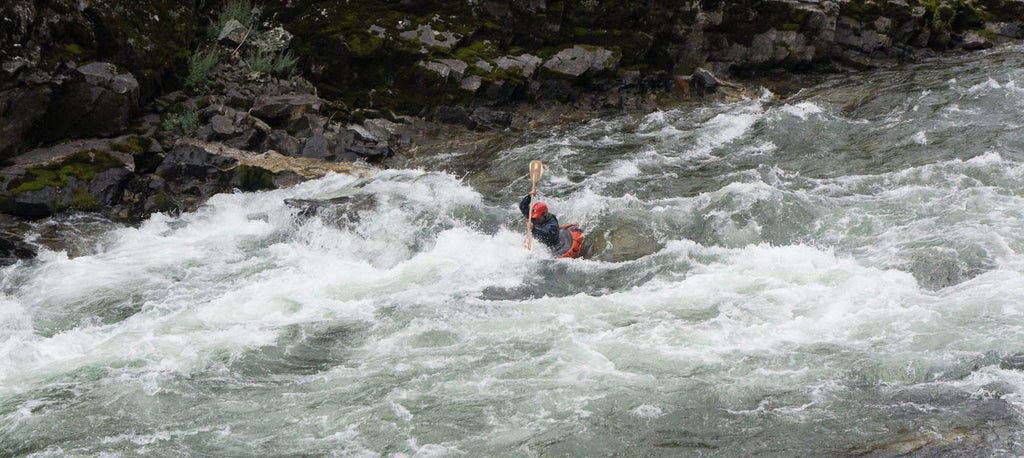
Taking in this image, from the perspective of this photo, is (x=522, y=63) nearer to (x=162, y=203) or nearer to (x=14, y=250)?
(x=162, y=203)

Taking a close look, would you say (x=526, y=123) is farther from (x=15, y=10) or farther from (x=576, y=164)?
(x=15, y=10)

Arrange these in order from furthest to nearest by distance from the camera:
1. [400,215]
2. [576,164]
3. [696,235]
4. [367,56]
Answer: [367,56], [576,164], [400,215], [696,235]

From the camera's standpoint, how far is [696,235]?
425 inches

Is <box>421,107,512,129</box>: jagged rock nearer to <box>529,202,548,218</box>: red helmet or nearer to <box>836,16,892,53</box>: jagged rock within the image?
<box>529,202,548,218</box>: red helmet

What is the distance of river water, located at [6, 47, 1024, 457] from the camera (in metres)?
6.66

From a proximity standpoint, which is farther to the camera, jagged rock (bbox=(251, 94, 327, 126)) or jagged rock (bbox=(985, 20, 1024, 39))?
jagged rock (bbox=(985, 20, 1024, 39))

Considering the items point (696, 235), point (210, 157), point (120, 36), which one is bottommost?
point (696, 235)

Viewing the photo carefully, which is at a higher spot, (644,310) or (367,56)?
(367,56)

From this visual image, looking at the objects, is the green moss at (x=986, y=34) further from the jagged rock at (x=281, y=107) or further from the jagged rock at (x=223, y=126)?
the jagged rock at (x=223, y=126)

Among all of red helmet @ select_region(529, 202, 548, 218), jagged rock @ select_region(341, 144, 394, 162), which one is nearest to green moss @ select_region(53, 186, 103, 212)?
jagged rock @ select_region(341, 144, 394, 162)

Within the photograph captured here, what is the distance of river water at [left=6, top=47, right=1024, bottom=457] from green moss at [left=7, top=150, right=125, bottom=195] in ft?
2.92

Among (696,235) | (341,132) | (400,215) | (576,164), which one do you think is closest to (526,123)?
(576,164)

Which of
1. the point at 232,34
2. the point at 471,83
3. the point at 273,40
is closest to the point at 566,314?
the point at 471,83

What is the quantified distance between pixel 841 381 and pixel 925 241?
11.2 ft
